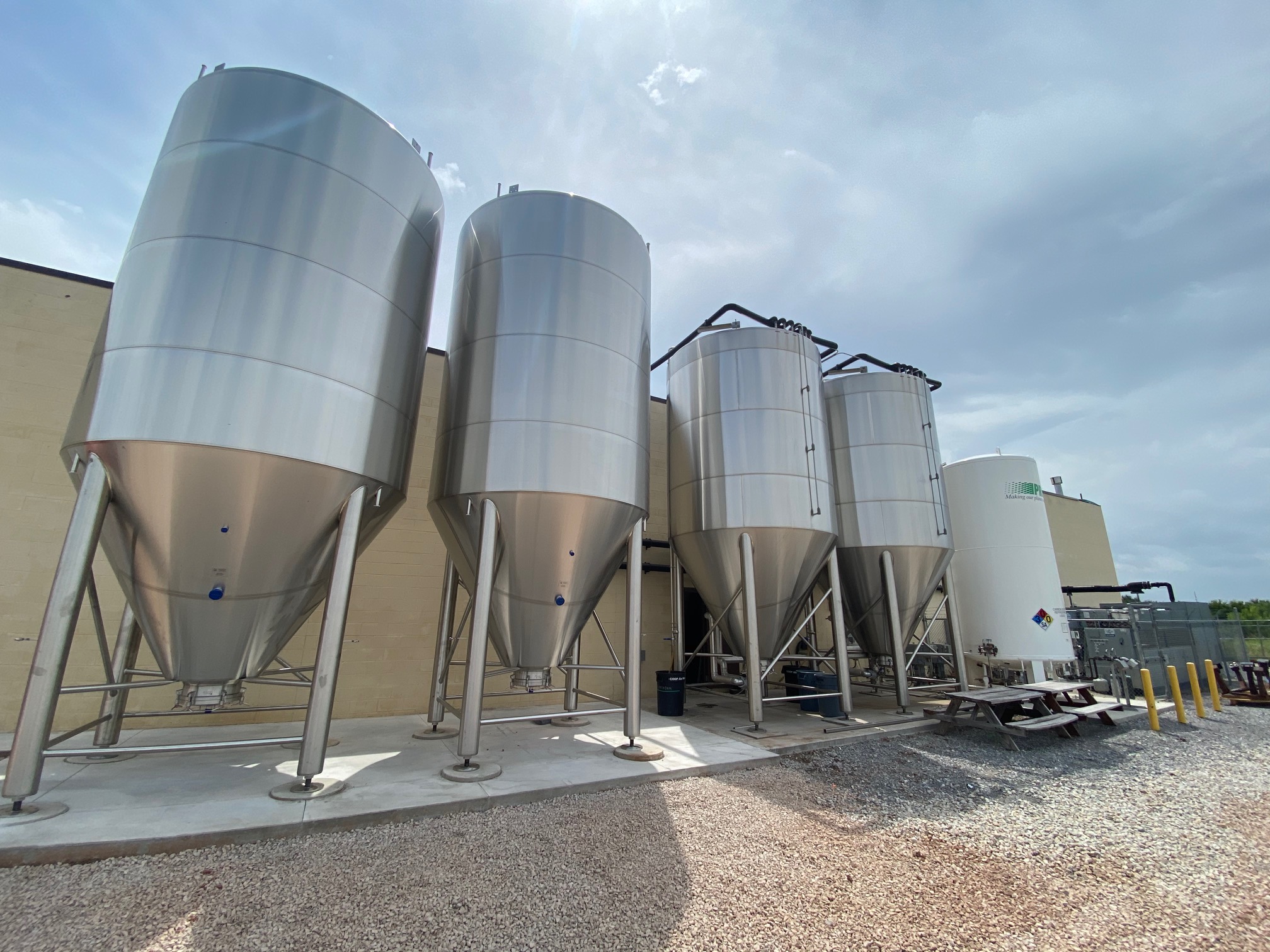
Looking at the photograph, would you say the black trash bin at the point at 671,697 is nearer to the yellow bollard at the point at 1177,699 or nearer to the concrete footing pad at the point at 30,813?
the concrete footing pad at the point at 30,813

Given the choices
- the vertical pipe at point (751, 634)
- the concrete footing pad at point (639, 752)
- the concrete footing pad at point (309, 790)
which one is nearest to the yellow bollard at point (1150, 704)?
the vertical pipe at point (751, 634)

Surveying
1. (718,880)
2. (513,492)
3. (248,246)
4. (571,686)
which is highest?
(248,246)

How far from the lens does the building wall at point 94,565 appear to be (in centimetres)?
622

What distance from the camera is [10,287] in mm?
6676

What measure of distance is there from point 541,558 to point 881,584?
20.9 ft

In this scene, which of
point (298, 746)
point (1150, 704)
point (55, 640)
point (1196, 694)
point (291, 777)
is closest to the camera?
point (55, 640)

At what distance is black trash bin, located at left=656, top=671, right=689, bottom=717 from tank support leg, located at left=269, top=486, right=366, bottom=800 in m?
4.86

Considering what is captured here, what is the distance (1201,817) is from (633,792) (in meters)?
4.88

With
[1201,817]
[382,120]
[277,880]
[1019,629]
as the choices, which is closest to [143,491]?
[277,880]

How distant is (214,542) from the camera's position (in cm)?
406

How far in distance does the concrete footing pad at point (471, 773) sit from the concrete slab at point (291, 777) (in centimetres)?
A: 7

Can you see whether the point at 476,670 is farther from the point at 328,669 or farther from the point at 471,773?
the point at 328,669

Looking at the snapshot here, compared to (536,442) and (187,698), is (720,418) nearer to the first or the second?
(536,442)

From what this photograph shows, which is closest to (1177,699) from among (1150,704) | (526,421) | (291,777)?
(1150,704)
